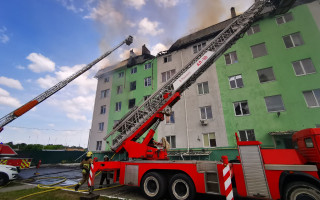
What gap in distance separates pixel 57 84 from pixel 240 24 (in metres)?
19.5

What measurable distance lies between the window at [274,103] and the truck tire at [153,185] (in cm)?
1391

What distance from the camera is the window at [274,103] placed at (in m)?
14.4

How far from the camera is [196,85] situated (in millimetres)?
19000

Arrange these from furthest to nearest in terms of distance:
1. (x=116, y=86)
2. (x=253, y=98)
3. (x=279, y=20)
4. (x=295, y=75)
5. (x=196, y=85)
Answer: (x=116, y=86), (x=196, y=85), (x=279, y=20), (x=253, y=98), (x=295, y=75)

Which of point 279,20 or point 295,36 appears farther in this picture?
point 279,20

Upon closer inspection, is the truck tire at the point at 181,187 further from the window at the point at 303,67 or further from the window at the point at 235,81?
the window at the point at 303,67

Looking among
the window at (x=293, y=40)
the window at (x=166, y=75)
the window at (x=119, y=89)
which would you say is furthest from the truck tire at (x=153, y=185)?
the window at (x=119, y=89)

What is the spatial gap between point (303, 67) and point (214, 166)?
52.8ft

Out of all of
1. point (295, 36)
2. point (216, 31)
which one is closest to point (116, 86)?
point (216, 31)

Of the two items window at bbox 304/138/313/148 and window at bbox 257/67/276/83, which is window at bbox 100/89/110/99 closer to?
window at bbox 257/67/276/83

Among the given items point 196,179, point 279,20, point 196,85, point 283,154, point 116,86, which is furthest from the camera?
point 116,86

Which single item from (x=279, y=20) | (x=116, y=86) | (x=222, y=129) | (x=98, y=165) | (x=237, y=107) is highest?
(x=279, y=20)

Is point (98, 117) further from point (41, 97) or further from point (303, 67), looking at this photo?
point (303, 67)

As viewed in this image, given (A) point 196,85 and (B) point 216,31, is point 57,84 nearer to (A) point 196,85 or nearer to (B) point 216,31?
(A) point 196,85
